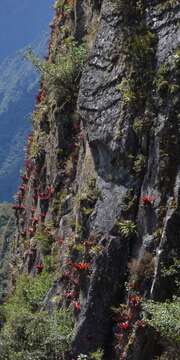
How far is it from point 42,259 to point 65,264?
3021mm

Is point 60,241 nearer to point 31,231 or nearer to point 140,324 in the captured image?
point 31,231

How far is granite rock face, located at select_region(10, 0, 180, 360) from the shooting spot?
49.5 feet

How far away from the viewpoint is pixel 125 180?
1647 centimetres

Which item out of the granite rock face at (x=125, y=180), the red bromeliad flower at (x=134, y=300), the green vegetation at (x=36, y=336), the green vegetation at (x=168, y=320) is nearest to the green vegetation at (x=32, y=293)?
the granite rock face at (x=125, y=180)

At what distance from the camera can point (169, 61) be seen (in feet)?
51.6

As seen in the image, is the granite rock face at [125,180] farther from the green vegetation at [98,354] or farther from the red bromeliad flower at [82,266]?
the green vegetation at [98,354]

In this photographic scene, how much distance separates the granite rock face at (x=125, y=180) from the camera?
49.5 ft

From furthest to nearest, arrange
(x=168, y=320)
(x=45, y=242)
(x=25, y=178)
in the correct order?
(x=25, y=178) < (x=45, y=242) < (x=168, y=320)

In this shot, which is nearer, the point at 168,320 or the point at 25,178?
the point at 168,320

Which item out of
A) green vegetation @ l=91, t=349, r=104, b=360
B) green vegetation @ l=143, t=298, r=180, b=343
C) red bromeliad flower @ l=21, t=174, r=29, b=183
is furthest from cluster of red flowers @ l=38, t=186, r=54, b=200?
green vegetation @ l=143, t=298, r=180, b=343

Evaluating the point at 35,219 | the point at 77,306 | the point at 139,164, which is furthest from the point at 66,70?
the point at 77,306

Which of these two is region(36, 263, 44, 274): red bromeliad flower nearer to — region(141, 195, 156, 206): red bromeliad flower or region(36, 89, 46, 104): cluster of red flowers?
region(141, 195, 156, 206): red bromeliad flower

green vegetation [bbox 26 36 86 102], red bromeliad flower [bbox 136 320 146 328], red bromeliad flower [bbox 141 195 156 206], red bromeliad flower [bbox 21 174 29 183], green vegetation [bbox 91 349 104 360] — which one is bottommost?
green vegetation [bbox 91 349 104 360]

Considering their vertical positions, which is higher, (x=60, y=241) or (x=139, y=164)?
(x=139, y=164)
